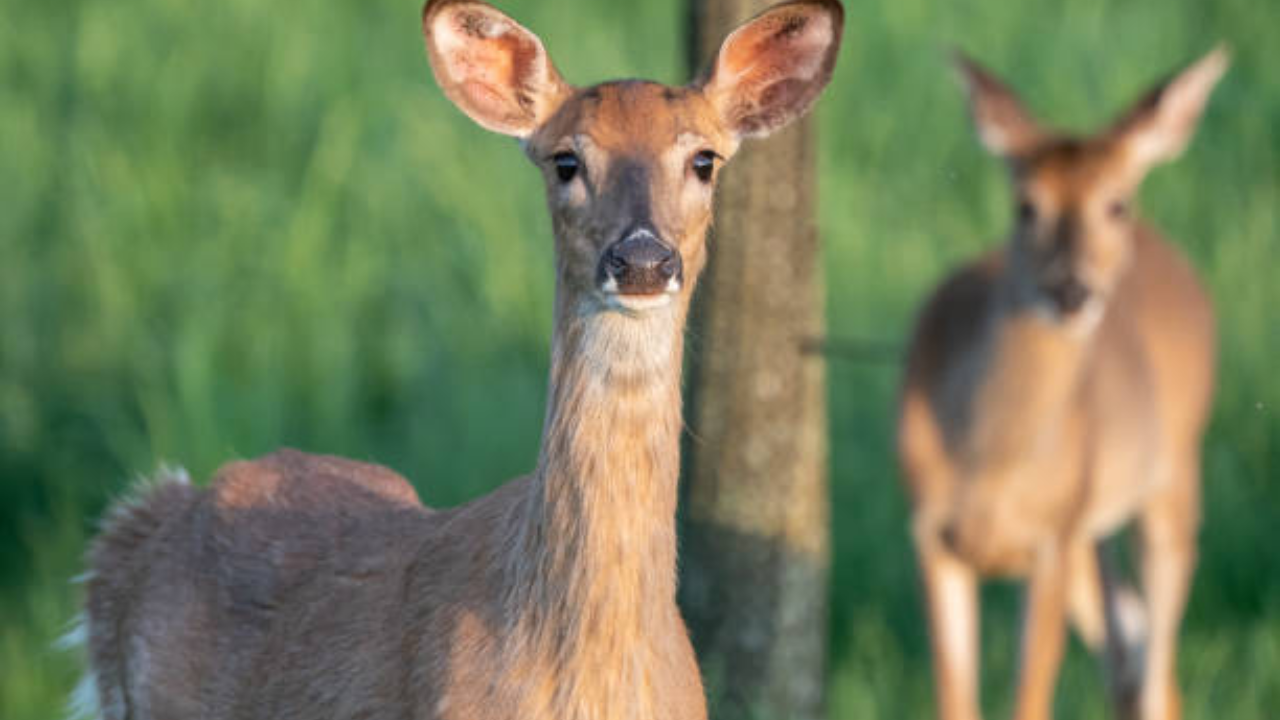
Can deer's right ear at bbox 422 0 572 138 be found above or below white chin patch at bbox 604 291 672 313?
above

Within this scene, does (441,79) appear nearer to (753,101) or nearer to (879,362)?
(753,101)

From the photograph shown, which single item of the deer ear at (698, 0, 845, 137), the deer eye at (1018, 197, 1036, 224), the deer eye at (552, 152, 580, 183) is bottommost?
the deer eye at (552, 152, 580, 183)

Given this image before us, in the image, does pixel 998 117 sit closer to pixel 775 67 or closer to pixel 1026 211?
pixel 1026 211

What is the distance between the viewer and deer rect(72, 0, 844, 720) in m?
4.36

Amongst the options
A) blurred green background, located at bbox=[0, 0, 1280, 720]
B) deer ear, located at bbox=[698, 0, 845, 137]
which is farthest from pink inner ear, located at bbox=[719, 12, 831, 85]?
blurred green background, located at bbox=[0, 0, 1280, 720]

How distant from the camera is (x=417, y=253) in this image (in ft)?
33.8

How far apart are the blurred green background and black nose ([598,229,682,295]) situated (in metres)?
3.50

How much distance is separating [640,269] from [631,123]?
1.75ft

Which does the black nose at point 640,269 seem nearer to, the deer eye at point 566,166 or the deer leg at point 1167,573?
the deer eye at point 566,166

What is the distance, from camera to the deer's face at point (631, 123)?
14.2 ft

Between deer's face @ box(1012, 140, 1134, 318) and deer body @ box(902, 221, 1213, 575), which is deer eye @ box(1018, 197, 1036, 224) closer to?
deer's face @ box(1012, 140, 1134, 318)

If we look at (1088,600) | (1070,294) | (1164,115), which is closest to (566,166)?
(1070,294)

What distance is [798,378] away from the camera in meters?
6.77

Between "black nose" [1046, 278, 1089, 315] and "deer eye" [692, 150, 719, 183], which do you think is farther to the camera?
"black nose" [1046, 278, 1089, 315]
